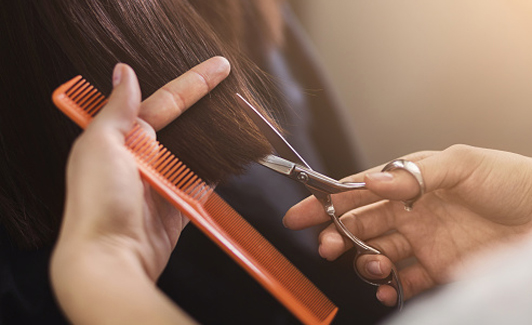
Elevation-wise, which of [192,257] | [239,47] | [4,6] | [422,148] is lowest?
[422,148]

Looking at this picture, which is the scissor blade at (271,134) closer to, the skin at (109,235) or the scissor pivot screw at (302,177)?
the scissor pivot screw at (302,177)

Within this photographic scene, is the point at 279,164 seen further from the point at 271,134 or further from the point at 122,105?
the point at 122,105

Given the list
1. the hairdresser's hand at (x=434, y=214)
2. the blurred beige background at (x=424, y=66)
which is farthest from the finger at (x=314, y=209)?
the blurred beige background at (x=424, y=66)

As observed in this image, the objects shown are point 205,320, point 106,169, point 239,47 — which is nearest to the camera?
point 106,169

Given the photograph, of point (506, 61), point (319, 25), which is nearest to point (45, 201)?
point (319, 25)

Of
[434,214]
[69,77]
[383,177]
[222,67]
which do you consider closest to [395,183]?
[383,177]

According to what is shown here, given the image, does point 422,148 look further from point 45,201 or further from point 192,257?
point 45,201

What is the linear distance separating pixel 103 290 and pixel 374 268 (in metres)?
0.29

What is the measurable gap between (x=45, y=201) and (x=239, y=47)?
0.98 ft

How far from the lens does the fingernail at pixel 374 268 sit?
486 millimetres

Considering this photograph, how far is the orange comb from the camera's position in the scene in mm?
392

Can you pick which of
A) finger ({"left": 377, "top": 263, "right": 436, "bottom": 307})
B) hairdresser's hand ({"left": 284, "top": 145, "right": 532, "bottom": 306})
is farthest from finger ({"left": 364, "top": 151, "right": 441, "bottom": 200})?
finger ({"left": 377, "top": 263, "right": 436, "bottom": 307})

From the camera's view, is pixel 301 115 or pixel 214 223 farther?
pixel 301 115

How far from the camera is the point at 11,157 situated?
0.47 metres
